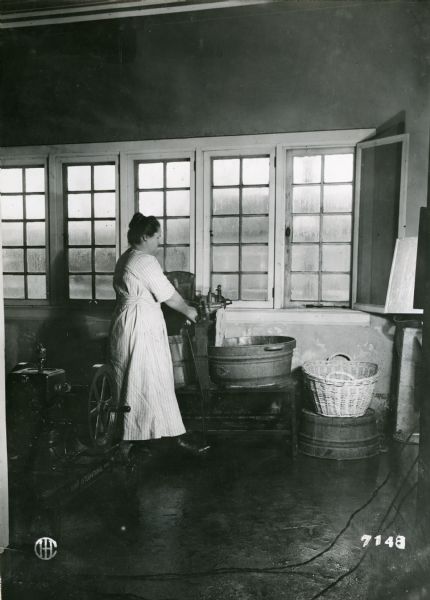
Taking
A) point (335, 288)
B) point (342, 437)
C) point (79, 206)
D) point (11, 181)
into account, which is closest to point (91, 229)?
point (79, 206)

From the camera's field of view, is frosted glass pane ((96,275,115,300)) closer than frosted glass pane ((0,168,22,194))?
Yes

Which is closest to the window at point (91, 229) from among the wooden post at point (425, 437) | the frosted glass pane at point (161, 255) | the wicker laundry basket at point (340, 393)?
the frosted glass pane at point (161, 255)

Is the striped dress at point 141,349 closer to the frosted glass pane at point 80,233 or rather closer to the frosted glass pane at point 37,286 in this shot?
the frosted glass pane at point 80,233

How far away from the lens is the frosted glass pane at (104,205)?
5.80 meters

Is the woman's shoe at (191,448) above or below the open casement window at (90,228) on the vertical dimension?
below

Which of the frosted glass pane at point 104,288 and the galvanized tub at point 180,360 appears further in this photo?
the frosted glass pane at point 104,288

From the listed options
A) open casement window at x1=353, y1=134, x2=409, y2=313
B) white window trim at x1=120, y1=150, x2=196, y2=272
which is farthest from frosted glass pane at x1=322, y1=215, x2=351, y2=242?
white window trim at x1=120, y1=150, x2=196, y2=272

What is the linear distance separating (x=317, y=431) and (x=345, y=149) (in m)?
2.74

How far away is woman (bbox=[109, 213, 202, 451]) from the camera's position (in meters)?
4.02

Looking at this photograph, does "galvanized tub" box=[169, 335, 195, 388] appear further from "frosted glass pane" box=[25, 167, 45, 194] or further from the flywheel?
"frosted glass pane" box=[25, 167, 45, 194]

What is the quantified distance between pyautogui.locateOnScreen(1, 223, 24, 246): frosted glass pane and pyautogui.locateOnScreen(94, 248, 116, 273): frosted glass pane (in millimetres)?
908

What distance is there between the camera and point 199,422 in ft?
17.4

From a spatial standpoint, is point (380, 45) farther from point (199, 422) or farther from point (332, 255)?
point (199, 422)

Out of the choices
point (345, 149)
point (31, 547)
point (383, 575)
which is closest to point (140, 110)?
point (345, 149)
